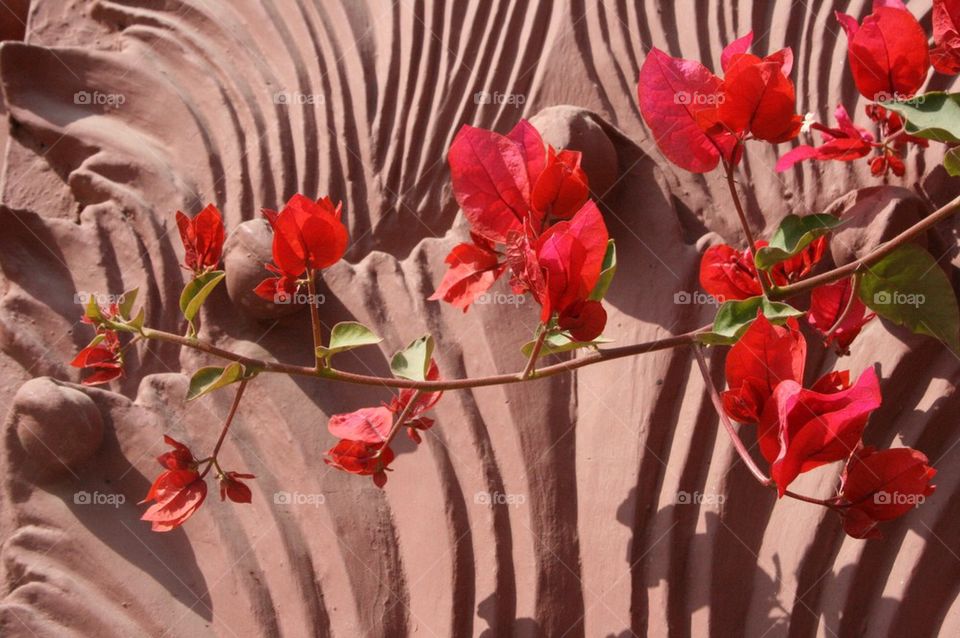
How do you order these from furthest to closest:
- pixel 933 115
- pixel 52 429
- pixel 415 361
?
pixel 52 429 → pixel 415 361 → pixel 933 115

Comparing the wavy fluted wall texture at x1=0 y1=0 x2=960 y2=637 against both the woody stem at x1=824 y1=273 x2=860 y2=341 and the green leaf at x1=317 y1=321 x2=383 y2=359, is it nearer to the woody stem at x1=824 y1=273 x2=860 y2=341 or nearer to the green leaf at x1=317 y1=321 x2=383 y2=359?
the woody stem at x1=824 y1=273 x2=860 y2=341

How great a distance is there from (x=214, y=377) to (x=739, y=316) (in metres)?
0.43

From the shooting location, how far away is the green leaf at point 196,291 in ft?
2.63

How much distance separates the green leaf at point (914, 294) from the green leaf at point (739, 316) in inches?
4.6

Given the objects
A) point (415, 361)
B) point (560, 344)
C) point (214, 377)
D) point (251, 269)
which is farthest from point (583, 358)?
point (251, 269)

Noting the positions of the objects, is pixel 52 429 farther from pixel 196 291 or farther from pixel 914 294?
pixel 914 294

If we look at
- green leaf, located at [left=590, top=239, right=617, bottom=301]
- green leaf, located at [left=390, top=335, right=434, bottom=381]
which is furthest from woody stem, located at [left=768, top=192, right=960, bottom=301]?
green leaf, located at [left=390, top=335, right=434, bottom=381]

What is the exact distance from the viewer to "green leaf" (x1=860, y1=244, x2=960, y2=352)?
Answer: 2.70 ft

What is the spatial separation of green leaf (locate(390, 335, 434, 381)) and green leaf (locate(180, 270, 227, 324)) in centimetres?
17

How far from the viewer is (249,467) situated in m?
1.05

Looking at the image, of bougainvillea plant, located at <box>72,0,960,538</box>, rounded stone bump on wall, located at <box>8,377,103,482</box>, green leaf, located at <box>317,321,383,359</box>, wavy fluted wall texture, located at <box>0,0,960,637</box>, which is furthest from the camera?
rounded stone bump on wall, located at <box>8,377,103,482</box>

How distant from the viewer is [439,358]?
1.06 m

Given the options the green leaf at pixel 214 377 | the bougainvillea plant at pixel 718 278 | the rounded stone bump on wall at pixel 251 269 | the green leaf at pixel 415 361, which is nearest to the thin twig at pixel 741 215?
the bougainvillea plant at pixel 718 278

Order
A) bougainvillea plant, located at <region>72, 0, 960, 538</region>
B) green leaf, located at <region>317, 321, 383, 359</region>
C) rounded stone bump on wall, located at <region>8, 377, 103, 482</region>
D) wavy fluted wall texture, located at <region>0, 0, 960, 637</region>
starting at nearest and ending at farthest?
bougainvillea plant, located at <region>72, 0, 960, 538</region> < green leaf, located at <region>317, 321, 383, 359</region> < wavy fluted wall texture, located at <region>0, 0, 960, 637</region> < rounded stone bump on wall, located at <region>8, 377, 103, 482</region>
